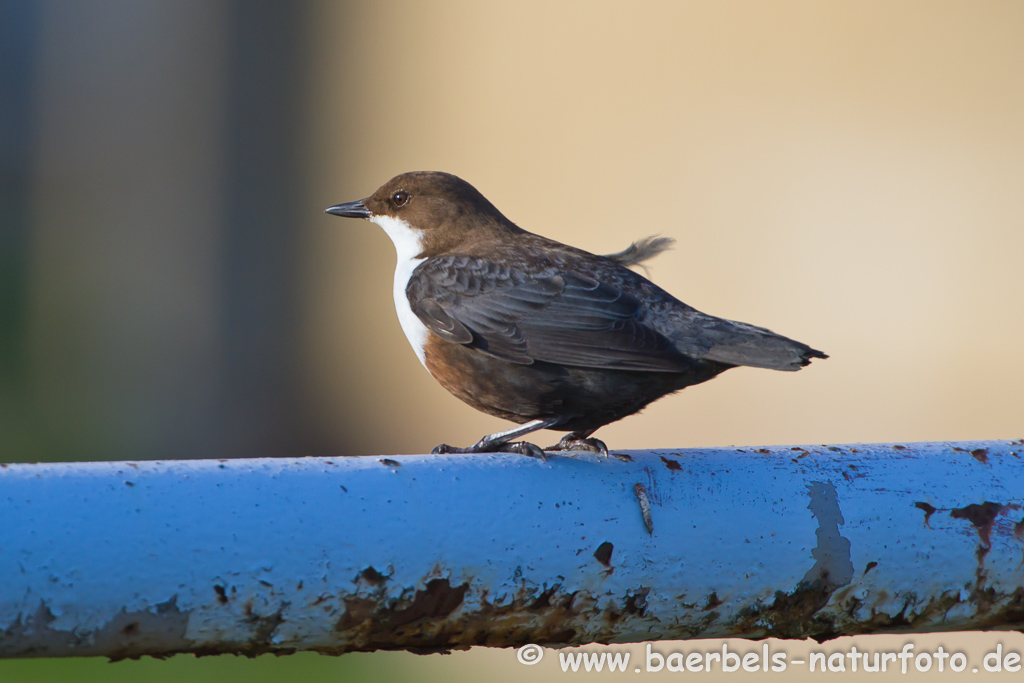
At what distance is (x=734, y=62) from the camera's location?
7.09 m

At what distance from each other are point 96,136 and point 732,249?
6.86 m

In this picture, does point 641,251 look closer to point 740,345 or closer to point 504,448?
point 740,345

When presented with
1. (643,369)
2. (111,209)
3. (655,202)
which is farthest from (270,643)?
(111,209)

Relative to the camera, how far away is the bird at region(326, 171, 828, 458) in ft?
8.60

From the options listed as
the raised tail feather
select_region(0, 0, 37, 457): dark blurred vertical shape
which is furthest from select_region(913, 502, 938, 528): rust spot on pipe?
select_region(0, 0, 37, 457): dark blurred vertical shape

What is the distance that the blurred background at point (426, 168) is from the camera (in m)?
6.21

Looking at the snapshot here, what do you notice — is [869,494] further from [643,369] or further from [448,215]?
[448,215]

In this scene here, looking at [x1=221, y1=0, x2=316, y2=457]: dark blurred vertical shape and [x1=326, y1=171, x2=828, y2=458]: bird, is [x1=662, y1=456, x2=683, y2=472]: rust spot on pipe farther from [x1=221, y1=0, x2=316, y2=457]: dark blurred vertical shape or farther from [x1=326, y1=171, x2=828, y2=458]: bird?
[x1=221, y1=0, x2=316, y2=457]: dark blurred vertical shape

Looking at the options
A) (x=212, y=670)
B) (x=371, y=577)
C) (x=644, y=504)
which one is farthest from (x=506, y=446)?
(x=212, y=670)

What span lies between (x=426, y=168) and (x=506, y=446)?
7.34 metres

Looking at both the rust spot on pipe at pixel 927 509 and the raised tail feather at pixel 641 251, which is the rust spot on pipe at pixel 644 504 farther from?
the raised tail feather at pixel 641 251

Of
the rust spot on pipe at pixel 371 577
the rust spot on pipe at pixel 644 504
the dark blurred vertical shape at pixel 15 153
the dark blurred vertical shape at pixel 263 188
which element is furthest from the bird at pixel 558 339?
the dark blurred vertical shape at pixel 263 188

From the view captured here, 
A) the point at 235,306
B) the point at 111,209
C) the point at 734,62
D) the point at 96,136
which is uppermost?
the point at 734,62

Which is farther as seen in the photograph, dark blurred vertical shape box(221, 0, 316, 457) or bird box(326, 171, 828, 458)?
dark blurred vertical shape box(221, 0, 316, 457)
